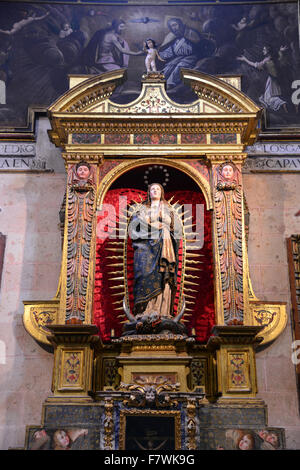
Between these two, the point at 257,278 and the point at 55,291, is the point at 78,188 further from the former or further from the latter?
the point at 257,278

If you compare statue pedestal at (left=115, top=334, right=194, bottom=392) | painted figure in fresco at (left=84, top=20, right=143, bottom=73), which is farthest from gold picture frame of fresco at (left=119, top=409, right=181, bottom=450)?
painted figure in fresco at (left=84, top=20, right=143, bottom=73)

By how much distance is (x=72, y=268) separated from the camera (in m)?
8.77

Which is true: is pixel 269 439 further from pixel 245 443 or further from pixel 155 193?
pixel 155 193

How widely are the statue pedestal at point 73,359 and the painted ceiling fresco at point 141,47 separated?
13.6 feet

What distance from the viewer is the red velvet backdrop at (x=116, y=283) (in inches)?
361

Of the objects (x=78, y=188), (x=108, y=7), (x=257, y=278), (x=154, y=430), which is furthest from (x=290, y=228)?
(x=108, y=7)

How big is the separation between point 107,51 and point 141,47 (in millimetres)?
604

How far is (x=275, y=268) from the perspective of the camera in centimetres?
966

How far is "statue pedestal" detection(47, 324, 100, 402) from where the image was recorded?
808 cm

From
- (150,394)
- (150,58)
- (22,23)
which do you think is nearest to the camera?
(150,394)

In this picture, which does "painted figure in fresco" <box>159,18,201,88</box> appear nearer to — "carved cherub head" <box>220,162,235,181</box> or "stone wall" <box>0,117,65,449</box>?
"stone wall" <box>0,117,65,449</box>

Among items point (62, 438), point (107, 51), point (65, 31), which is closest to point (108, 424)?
point (62, 438)

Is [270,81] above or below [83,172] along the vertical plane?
above

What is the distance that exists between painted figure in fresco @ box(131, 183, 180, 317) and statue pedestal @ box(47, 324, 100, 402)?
824mm
